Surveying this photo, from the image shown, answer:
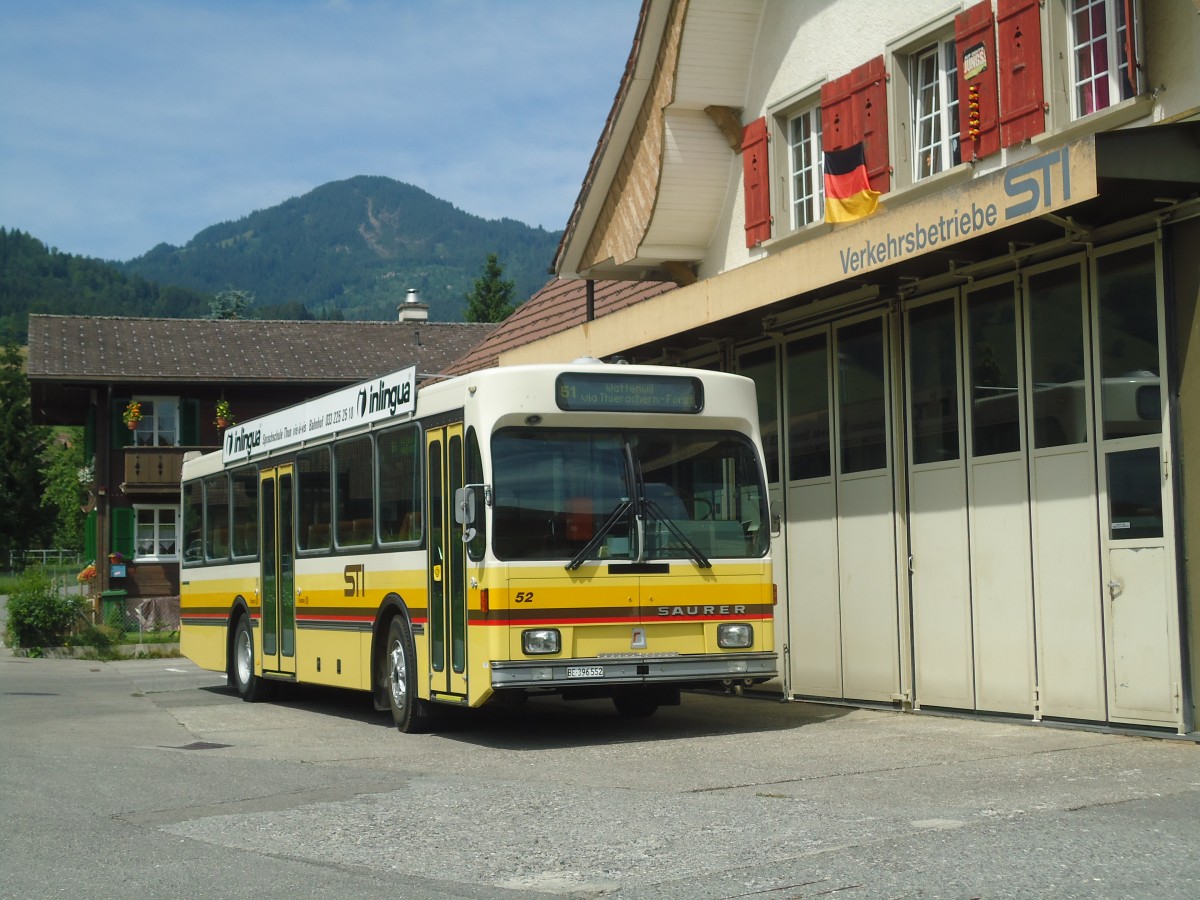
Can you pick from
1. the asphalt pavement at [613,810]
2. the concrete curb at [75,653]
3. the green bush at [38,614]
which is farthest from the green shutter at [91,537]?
the asphalt pavement at [613,810]

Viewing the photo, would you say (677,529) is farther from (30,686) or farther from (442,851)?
(30,686)

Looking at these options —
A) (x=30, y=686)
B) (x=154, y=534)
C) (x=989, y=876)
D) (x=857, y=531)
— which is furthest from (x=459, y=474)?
(x=154, y=534)

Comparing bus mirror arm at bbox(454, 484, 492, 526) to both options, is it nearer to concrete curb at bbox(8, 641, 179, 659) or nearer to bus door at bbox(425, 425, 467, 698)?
bus door at bbox(425, 425, 467, 698)

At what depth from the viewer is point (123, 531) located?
148ft

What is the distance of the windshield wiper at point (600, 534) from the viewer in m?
12.4

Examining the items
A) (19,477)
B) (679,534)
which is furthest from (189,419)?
(19,477)

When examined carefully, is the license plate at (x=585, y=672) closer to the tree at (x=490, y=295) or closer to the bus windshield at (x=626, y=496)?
the bus windshield at (x=626, y=496)

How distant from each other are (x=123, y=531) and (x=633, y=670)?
3523 centimetres

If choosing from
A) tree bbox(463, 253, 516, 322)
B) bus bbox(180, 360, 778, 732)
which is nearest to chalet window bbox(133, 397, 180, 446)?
bus bbox(180, 360, 778, 732)

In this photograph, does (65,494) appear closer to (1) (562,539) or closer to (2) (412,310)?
(2) (412,310)

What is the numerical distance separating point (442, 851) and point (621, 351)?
35.8ft

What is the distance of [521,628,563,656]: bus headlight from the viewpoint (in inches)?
481

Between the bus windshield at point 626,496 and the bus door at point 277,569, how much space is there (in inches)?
207

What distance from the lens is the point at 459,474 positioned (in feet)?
42.0
